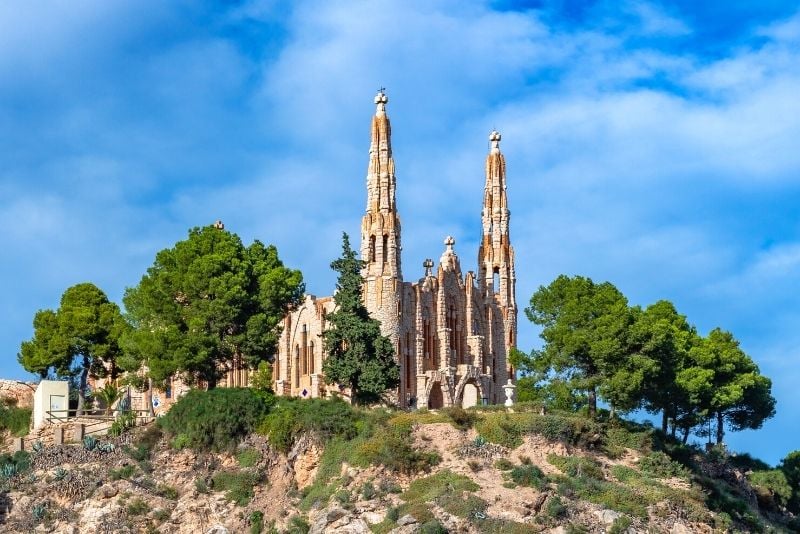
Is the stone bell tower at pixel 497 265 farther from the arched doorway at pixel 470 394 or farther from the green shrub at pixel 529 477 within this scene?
the green shrub at pixel 529 477

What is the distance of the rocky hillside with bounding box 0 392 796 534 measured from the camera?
5181 centimetres

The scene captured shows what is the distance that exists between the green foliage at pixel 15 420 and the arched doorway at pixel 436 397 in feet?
63.0

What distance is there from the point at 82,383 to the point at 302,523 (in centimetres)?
1888

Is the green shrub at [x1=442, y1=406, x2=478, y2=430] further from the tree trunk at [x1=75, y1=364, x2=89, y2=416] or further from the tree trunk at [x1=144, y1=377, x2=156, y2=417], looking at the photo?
the tree trunk at [x1=75, y1=364, x2=89, y2=416]

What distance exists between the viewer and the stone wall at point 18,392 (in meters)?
66.8

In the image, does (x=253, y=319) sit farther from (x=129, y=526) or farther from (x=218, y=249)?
(x=129, y=526)

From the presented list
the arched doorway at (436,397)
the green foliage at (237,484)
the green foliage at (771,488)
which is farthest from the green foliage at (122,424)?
the green foliage at (771,488)

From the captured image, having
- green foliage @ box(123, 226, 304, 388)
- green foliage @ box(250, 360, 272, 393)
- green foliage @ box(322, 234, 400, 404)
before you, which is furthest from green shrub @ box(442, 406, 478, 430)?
green foliage @ box(123, 226, 304, 388)

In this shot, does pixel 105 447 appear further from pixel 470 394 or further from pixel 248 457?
pixel 470 394

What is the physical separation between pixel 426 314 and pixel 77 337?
17344 mm

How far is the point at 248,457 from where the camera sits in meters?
57.3

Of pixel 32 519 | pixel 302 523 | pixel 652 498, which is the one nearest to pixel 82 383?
pixel 32 519

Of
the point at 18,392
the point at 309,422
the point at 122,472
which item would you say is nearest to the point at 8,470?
the point at 122,472

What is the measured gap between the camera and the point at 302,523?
173 feet
